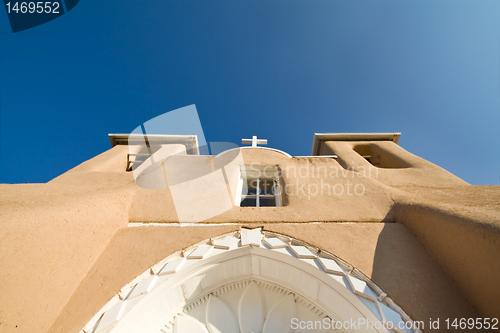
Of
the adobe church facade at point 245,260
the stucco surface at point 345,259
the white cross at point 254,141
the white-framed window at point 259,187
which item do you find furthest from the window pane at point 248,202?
the white cross at point 254,141

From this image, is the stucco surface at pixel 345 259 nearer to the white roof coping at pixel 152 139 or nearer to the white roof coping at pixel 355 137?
the white roof coping at pixel 355 137

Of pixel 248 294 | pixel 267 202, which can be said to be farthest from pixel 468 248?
pixel 267 202

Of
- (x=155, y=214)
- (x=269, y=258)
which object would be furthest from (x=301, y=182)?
(x=155, y=214)

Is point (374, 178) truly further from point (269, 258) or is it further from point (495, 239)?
point (269, 258)

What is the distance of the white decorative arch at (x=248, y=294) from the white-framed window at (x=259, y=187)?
67.6 inches

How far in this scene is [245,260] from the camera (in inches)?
122

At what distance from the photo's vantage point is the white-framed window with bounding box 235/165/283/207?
512 centimetres

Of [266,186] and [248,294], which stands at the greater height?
[266,186]

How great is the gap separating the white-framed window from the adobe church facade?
1.97 feet

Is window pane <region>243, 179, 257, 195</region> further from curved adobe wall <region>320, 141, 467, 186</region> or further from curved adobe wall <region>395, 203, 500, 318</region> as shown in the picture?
curved adobe wall <region>395, 203, 500, 318</region>

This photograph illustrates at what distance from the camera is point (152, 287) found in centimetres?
257

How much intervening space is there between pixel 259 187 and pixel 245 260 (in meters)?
2.77

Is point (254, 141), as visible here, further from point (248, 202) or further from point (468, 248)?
point (468, 248)

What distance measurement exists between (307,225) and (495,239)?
6.53 feet
